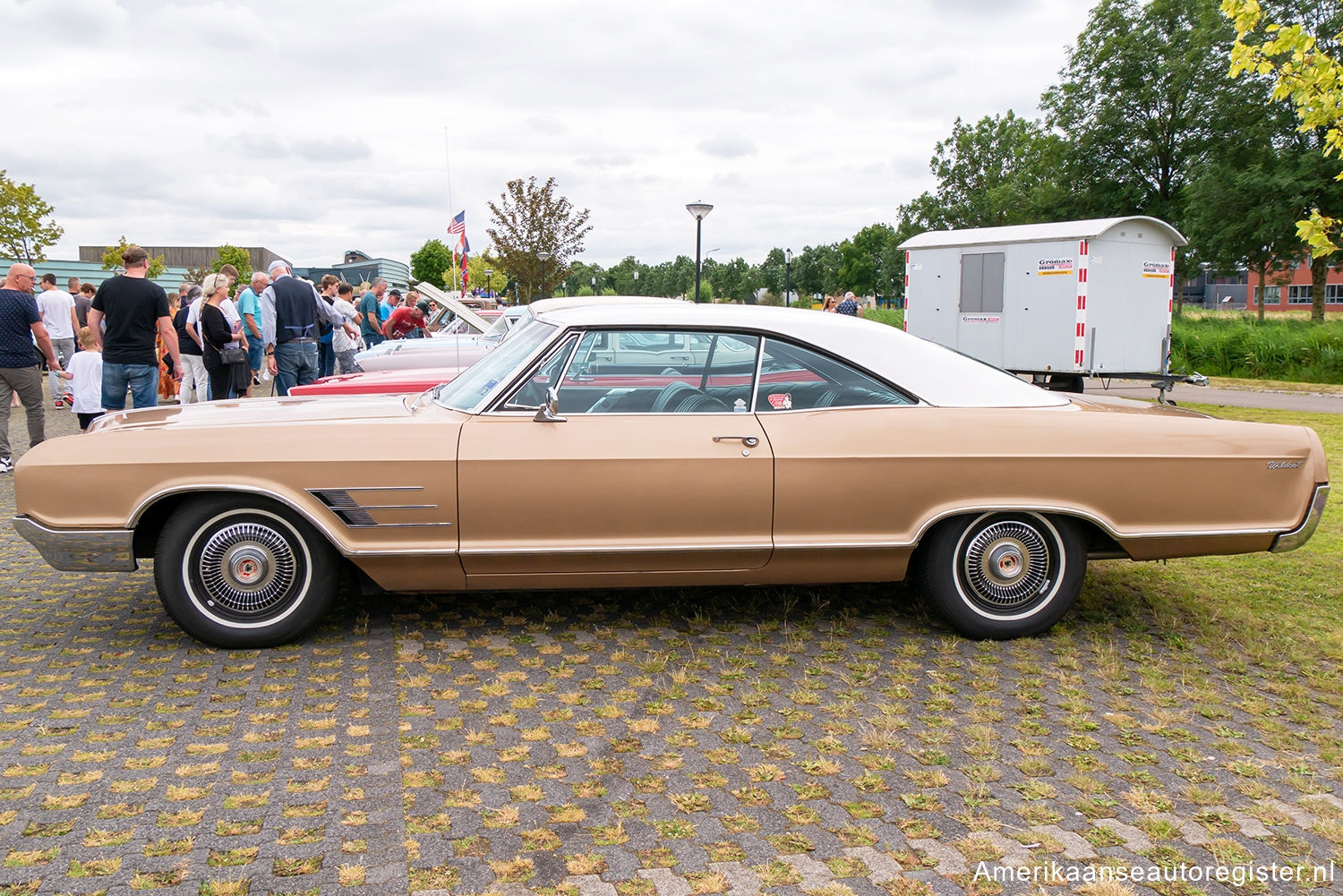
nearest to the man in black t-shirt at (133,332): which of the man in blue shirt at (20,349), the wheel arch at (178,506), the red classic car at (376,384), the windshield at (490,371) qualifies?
the man in blue shirt at (20,349)

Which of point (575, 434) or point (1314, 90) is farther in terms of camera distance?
point (1314, 90)

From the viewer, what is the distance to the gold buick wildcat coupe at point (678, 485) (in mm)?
3977

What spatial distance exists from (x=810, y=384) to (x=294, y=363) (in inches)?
312

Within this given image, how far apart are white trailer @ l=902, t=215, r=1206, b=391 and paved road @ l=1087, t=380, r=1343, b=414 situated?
34.6 inches

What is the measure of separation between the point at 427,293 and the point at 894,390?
3.05m

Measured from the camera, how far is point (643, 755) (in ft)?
10.5

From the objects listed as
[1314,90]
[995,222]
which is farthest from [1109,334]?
[995,222]

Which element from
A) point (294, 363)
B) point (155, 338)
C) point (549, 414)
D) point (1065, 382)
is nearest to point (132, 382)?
point (155, 338)

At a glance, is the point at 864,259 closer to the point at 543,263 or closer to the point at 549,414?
the point at 543,263

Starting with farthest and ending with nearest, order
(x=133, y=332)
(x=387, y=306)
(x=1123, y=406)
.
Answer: (x=387, y=306)
(x=133, y=332)
(x=1123, y=406)

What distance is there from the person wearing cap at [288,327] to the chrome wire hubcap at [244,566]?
6.60m

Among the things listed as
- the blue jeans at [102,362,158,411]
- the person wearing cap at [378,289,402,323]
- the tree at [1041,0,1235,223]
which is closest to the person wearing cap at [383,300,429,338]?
the person wearing cap at [378,289,402,323]

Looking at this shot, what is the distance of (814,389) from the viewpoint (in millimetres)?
4254

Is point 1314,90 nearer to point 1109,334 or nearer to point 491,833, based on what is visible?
point 491,833
